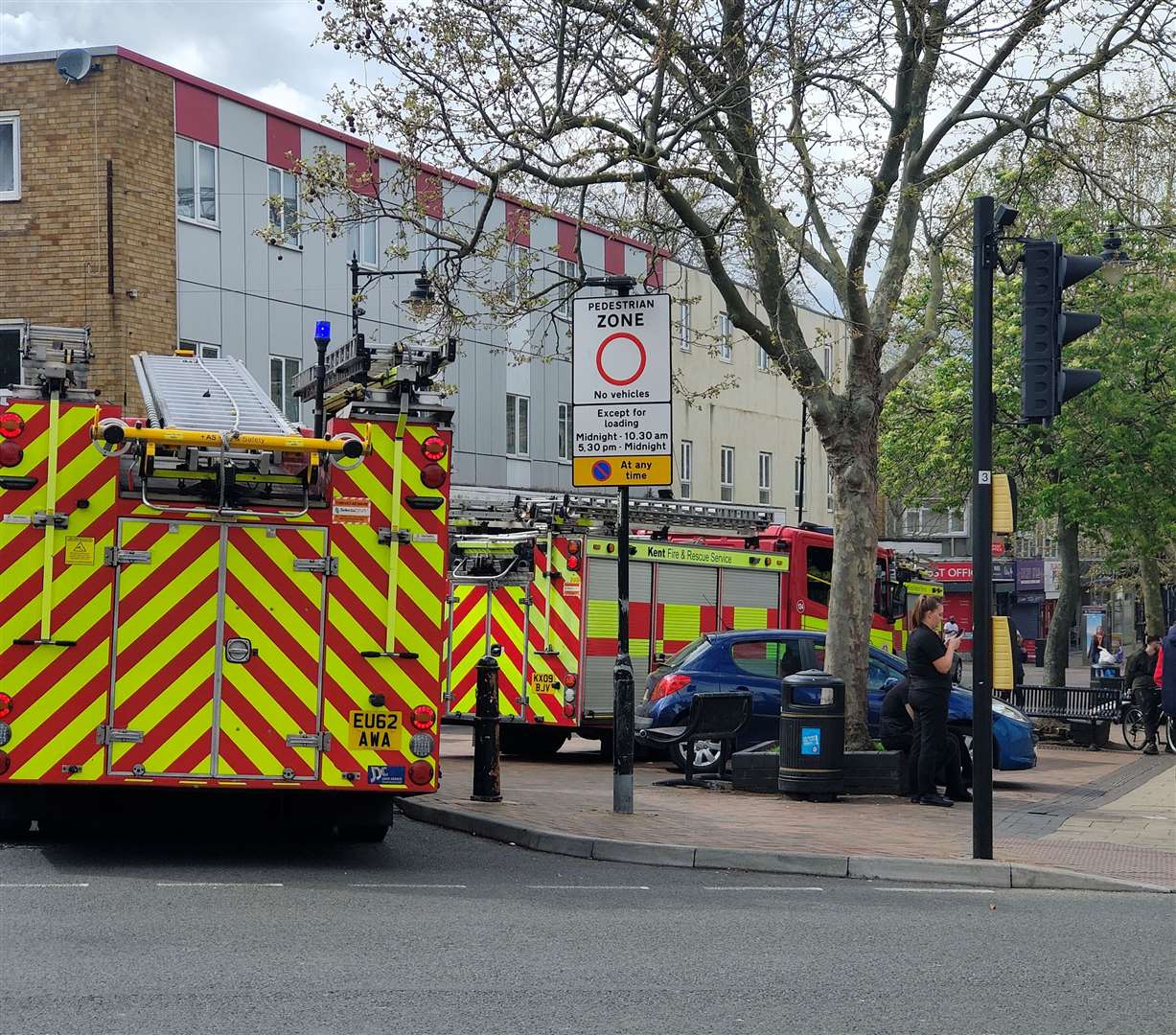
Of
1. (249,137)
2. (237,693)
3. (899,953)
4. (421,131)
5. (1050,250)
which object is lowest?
(899,953)

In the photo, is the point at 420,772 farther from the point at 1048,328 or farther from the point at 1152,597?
the point at 1152,597

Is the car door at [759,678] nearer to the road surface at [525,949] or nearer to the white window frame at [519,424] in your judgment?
the road surface at [525,949]

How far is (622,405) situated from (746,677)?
19.4 feet

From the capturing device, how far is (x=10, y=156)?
2558cm

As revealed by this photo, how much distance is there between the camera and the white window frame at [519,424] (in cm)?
3578

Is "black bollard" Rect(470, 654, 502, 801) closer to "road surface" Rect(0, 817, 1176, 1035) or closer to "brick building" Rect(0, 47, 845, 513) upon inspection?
"road surface" Rect(0, 817, 1176, 1035)

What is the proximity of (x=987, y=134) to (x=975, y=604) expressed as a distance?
9023 millimetres

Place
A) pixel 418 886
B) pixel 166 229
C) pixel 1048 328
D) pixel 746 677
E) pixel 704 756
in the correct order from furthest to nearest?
pixel 166 229
pixel 746 677
pixel 704 756
pixel 1048 328
pixel 418 886

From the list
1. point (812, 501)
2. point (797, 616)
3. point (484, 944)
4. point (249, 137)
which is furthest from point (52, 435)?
point (812, 501)

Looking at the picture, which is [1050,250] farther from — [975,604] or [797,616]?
[797,616]

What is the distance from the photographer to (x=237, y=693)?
31.7ft

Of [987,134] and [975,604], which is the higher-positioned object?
[987,134]

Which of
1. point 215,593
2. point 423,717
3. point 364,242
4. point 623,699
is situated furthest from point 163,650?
point 364,242

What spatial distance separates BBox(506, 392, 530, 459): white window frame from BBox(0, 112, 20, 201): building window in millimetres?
12684
